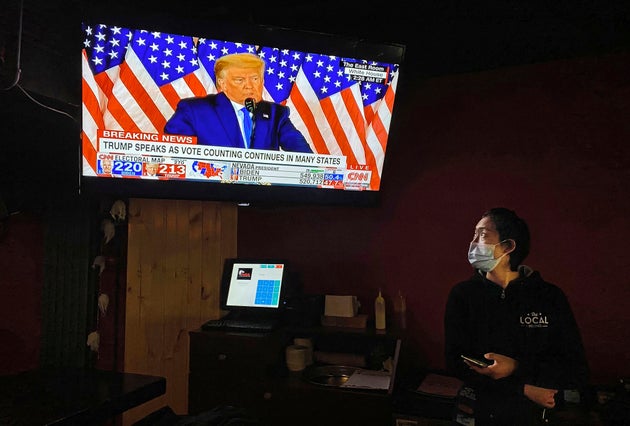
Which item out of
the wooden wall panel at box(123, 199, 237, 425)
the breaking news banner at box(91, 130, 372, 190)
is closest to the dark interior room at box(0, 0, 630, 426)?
the wooden wall panel at box(123, 199, 237, 425)

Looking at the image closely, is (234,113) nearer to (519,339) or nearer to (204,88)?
(204,88)

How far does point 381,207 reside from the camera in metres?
3.41

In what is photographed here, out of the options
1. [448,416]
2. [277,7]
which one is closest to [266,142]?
[277,7]

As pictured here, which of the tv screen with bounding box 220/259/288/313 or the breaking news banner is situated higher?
the breaking news banner

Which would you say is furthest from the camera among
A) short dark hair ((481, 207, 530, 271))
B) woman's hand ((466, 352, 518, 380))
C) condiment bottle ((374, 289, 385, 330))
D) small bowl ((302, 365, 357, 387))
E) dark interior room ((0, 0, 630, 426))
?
condiment bottle ((374, 289, 385, 330))

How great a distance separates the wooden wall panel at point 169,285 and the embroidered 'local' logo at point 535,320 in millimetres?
2060

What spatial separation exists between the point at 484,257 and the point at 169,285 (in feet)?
6.75

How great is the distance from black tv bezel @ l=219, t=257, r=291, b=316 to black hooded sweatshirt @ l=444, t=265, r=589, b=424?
3.71 feet

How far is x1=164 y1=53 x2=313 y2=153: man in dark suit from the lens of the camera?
2.70 metres

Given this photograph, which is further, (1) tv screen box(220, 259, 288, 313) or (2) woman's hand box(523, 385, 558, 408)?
(1) tv screen box(220, 259, 288, 313)

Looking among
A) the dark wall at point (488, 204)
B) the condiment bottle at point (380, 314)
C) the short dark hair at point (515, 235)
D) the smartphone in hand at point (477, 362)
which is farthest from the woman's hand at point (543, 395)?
the condiment bottle at point (380, 314)

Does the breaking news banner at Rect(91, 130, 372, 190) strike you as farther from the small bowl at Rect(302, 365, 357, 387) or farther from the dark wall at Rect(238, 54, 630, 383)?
the small bowl at Rect(302, 365, 357, 387)

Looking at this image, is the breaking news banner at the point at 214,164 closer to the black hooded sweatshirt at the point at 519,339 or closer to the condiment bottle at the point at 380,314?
the condiment bottle at the point at 380,314

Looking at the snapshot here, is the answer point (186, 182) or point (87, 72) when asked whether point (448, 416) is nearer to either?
point (186, 182)
